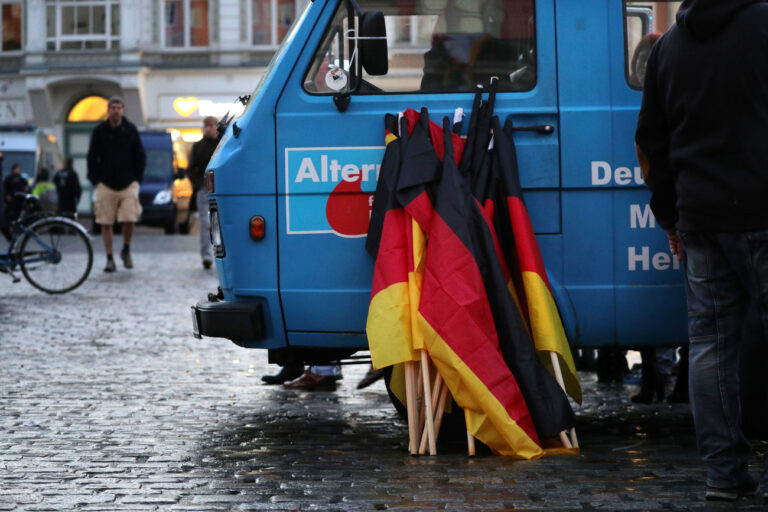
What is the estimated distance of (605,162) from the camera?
213 inches

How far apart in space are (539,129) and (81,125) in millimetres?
39150

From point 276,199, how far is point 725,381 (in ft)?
6.74

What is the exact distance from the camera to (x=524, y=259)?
523 cm

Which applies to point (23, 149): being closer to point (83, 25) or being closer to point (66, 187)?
point (66, 187)

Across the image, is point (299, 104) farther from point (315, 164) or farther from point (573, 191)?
point (573, 191)

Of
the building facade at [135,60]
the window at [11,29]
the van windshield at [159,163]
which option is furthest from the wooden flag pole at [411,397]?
the window at [11,29]

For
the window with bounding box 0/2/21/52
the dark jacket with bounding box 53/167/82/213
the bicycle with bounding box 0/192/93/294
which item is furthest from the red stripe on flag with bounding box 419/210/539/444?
the window with bounding box 0/2/21/52

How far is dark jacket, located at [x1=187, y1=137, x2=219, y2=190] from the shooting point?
14.5m

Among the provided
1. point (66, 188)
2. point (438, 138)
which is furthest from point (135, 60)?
point (438, 138)

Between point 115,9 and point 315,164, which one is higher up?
point 115,9

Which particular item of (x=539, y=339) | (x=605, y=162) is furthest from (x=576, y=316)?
(x=605, y=162)

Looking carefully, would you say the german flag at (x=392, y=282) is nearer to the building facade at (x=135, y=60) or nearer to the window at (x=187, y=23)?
the building facade at (x=135, y=60)

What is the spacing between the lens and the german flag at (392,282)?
17.1 ft

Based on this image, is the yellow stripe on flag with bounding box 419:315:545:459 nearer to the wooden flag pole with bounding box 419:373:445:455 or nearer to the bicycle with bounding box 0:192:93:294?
the wooden flag pole with bounding box 419:373:445:455
